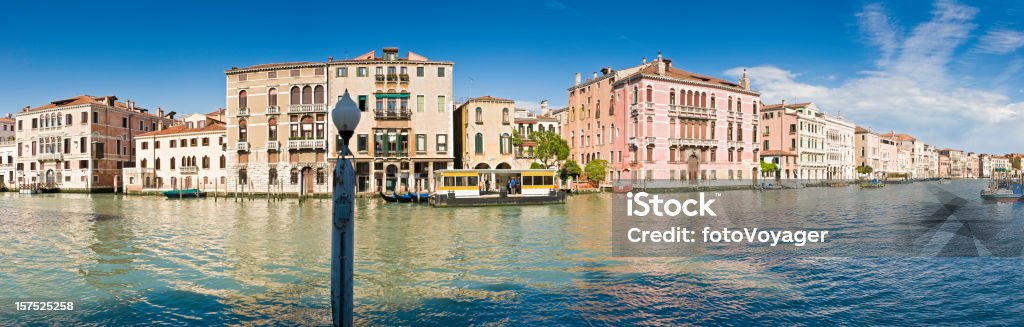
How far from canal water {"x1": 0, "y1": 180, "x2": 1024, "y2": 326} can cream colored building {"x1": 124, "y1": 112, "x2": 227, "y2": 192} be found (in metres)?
27.5

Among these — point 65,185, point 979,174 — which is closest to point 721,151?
point 65,185

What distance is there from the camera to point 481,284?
362 inches

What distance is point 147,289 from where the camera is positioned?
8.97 m

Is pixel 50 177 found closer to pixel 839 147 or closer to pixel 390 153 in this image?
pixel 390 153

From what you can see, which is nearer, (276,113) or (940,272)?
(940,272)

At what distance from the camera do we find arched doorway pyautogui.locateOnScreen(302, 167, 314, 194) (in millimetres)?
37406

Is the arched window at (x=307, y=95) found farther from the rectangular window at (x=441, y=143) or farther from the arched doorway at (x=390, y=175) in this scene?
the rectangular window at (x=441, y=143)

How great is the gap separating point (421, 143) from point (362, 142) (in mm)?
3689

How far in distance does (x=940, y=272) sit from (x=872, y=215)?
45.7 ft

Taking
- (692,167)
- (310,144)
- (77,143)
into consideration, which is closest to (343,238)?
(310,144)

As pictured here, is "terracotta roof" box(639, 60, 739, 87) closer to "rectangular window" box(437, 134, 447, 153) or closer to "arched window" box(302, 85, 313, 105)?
"rectangular window" box(437, 134, 447, 153)

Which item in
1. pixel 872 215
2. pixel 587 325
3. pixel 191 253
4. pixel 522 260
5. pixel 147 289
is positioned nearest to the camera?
pixel 587 325

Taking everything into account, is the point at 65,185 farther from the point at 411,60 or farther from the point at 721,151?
the point at 721,151

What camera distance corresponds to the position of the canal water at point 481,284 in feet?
24.2
